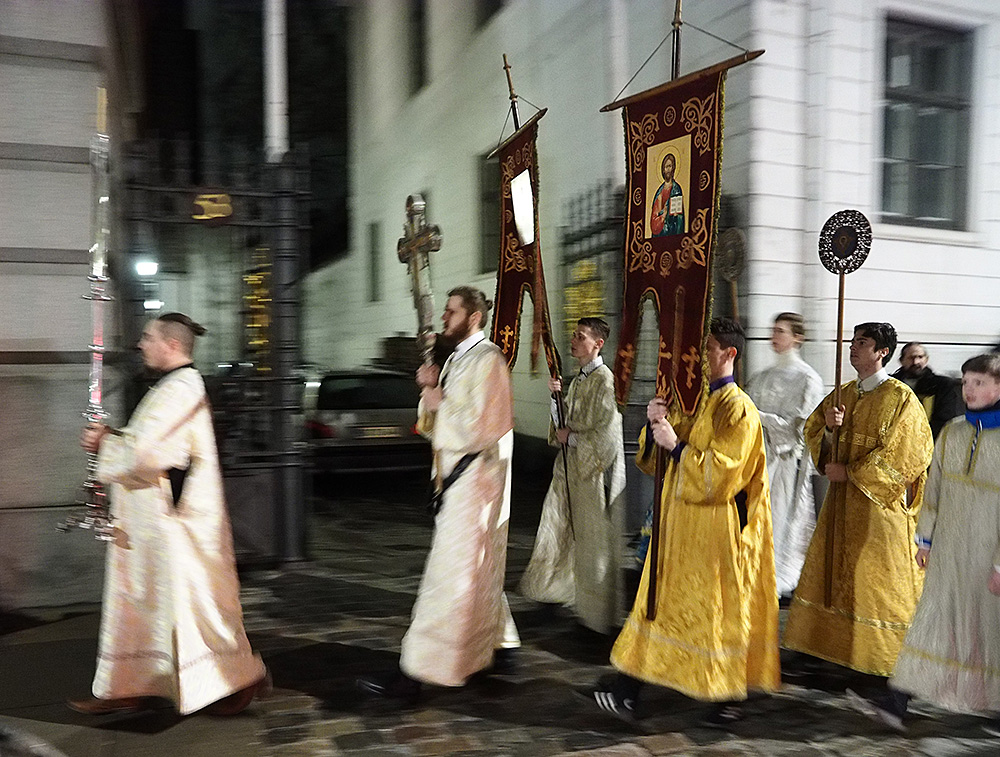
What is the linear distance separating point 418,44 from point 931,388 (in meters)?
13.3

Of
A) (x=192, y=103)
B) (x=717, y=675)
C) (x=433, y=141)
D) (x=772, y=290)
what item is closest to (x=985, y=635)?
(x=717, y=675)

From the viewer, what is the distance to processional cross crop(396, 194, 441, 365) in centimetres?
447

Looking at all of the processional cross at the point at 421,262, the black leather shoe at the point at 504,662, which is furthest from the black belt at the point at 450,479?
the black leather shoe at the point at 504,662

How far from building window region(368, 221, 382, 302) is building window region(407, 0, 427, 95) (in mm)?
3529

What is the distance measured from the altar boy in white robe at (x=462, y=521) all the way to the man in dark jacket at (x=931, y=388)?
13.1 ft

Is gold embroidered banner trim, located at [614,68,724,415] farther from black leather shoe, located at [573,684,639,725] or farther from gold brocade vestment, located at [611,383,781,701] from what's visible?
black leather shoe, located at [573,684,639,725]

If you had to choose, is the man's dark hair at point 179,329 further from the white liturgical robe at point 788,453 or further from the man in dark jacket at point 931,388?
the man in dark jacket at point 931,388

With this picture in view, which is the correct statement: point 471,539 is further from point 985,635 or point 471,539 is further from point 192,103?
point 192,103

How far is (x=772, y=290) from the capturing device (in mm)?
8438

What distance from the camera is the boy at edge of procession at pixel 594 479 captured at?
5367mm

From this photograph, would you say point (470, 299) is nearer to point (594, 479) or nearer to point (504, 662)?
point (594, 479)

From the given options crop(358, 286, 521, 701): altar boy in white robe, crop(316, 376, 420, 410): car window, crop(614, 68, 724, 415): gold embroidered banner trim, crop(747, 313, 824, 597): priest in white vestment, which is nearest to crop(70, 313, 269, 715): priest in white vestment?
crop(358, 286, 521, 701): altar boy in white robe

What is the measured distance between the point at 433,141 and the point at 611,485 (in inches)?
461

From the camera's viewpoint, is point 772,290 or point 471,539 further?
point 772,290
